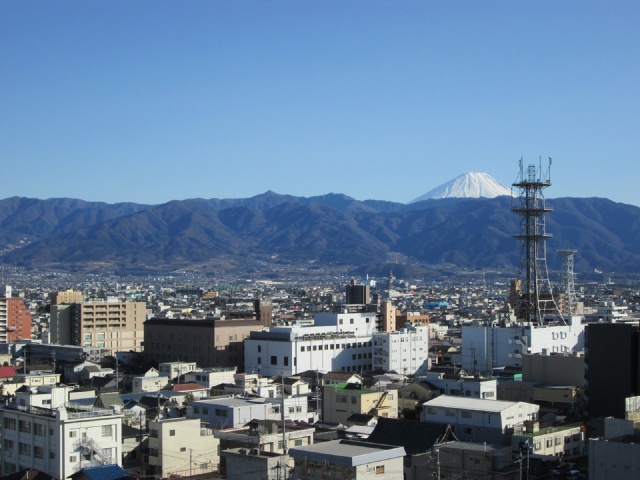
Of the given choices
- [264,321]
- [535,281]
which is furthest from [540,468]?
[264,321]

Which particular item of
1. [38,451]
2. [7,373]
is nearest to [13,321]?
[7,373]

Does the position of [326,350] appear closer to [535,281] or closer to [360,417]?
[535,281]

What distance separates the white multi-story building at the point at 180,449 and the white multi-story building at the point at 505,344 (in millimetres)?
25050

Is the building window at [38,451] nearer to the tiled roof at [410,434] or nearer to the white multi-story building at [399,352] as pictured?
the tiled roof at [410,434]

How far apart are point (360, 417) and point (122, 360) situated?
1045 inches

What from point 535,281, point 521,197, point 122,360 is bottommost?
point 122,360

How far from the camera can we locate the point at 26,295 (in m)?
138

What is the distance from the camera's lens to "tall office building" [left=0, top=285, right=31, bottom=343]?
72.8 metres

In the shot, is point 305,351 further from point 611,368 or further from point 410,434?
point 410,434

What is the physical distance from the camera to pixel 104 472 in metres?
18.3

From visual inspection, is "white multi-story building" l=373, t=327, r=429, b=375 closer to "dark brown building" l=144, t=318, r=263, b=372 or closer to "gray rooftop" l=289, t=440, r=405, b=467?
"dark brown building" l=144, t=318, r=263, b=372

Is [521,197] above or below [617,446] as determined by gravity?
above

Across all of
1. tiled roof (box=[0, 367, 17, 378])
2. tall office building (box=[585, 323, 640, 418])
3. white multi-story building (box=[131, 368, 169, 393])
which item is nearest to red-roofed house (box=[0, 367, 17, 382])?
tiled roof (box=[0, 367, 17, 378])

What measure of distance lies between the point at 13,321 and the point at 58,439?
2310 inches
